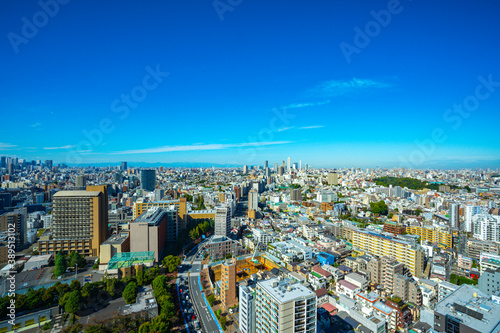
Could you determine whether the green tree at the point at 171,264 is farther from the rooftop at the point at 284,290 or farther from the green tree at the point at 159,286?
the rooftop at the point at 284,290

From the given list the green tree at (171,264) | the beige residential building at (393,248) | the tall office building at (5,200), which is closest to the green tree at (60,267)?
the green tree at (171,264)

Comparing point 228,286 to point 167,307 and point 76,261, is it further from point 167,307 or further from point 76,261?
point 76,261

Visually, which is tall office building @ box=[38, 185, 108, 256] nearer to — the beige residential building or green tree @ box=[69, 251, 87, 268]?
green tree @ box=[69, 251, 87, 268]

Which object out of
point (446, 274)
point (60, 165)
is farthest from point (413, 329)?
point (60, 165)

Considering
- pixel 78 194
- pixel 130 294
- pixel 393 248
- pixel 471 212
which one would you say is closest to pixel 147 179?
pixel 78 194

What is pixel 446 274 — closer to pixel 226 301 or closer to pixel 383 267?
pixel 383 267
